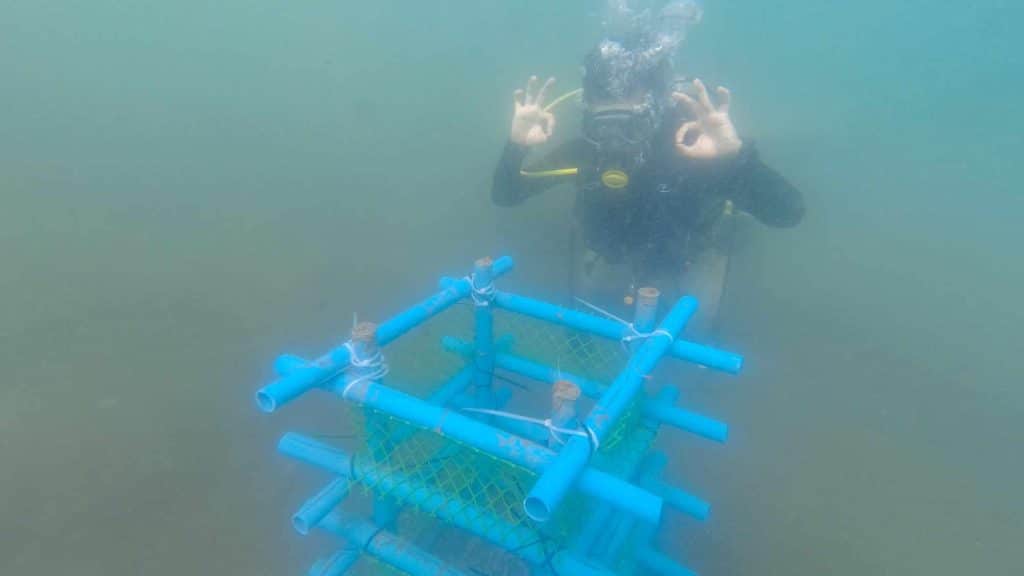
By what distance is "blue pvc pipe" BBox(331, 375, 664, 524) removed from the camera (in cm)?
187

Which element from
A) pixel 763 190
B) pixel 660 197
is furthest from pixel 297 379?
pixel 763 190

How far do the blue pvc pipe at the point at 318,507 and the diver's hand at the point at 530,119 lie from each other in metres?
3.11

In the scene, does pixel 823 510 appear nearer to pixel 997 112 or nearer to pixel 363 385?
pixel 363 385

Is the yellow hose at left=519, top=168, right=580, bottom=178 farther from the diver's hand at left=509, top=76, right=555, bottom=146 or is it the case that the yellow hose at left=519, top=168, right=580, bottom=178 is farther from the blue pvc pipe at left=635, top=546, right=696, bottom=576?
the blue pvc pipe at left=635, top=546, right=696, bottom=576

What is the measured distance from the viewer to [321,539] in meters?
3.93

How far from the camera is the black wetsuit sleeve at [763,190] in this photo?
462 cm

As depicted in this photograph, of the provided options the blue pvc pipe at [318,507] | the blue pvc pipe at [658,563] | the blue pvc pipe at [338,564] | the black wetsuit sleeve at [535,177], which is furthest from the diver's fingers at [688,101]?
the blue pvc pipe at [338,564]

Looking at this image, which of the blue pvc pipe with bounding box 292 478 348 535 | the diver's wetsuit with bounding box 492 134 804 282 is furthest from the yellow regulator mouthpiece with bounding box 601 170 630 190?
the blue pvc pipe with bounding box 292 478 348 535

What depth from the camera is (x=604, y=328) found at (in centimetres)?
312

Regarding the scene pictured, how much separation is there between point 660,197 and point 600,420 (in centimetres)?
305

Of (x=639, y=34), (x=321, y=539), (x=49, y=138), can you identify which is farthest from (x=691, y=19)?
(x=49, y=138)

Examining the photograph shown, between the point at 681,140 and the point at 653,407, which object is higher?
the point at 681,140

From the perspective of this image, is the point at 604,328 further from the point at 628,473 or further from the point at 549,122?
the point at 549,122

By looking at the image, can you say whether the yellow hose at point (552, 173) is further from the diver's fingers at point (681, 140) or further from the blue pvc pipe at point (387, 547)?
the blue pvc pipe at point (387, 547)
